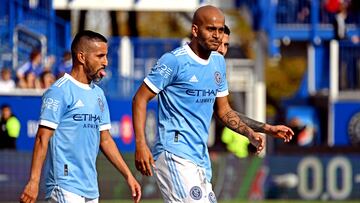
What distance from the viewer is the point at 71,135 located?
31.8 ft

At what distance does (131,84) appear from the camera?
26656 millimetres

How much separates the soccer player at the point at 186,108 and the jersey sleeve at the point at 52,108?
691 mm

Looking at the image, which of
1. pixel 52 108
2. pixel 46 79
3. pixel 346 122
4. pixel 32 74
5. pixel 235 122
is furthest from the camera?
pixel 346 122

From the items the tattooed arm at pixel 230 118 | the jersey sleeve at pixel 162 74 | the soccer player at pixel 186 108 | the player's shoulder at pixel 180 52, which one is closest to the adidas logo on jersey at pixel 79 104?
the soccer player at pixel 186 108

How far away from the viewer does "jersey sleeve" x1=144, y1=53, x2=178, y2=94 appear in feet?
33.0

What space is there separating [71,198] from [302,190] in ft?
50.8

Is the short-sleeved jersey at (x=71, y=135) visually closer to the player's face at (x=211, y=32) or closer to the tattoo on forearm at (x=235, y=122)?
the player's face at (x=211, y=32)

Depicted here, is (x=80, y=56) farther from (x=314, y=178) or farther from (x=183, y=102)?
(x=314, y=178)

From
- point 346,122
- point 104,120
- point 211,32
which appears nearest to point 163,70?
point 211,32

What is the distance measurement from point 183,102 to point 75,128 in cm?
100

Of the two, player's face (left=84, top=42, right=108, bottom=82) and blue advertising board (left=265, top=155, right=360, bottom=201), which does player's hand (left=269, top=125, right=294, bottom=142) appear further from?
blue advertising board (left=265, top=155, right=360, bottom=201)

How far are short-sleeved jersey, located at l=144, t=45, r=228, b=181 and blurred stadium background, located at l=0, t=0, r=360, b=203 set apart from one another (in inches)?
487

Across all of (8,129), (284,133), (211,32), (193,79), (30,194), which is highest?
(211,32)

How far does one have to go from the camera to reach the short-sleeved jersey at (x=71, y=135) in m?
9.57
